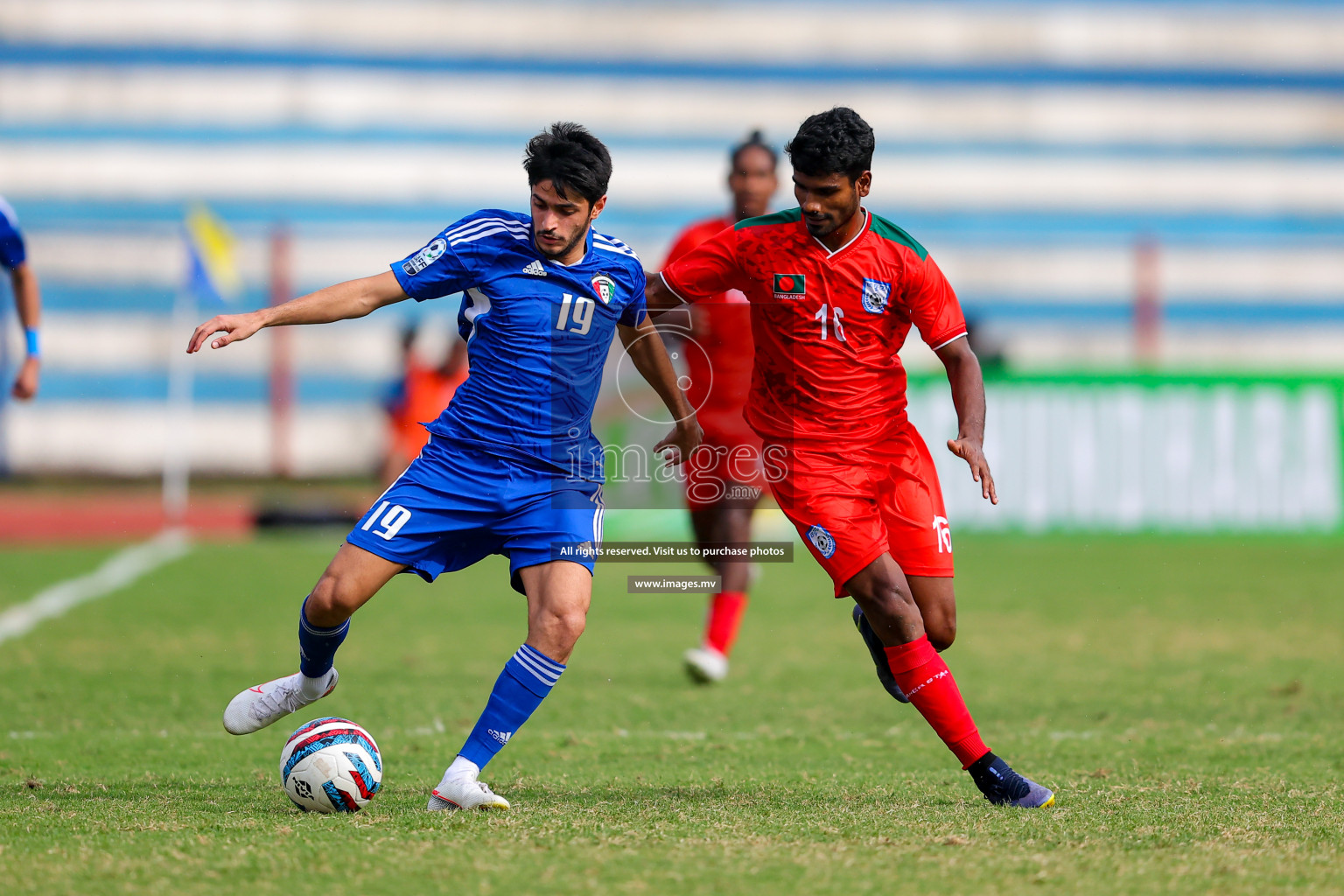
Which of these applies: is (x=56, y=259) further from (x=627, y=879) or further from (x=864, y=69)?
(x=627, y=879)

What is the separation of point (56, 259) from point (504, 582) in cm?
1188

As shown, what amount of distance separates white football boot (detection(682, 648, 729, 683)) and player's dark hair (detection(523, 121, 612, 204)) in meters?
3.45

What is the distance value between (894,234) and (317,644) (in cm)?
243

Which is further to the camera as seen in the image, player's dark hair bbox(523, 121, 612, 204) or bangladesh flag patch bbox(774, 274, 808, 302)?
bangladesh flag patch bbox(774, 274, 808, 302)

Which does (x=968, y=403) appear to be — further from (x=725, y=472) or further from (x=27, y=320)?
(x=27, y=320)

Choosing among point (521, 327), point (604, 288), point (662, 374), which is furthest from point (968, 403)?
point (521, 327)

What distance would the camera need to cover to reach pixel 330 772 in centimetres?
461

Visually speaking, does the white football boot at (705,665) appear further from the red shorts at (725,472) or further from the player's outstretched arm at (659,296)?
the player's outstretched arm at (659,296)

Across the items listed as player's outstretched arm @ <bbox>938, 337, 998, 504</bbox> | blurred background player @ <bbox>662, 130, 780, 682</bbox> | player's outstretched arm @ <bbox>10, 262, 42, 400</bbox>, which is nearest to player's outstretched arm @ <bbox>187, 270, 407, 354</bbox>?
player's outstretched arm @ <bbox>938, 337, 998, 504</bbox>

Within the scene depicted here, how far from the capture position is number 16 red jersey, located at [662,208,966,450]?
514cm

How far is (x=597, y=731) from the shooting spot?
6.44 metres

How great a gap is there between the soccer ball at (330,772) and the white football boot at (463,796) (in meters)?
0.22

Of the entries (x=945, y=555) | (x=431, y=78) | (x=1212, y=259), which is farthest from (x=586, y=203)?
(x=431, y=78)

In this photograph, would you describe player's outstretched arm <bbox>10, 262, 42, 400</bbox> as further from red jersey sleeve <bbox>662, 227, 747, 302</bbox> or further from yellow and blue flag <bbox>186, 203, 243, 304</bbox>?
yellow and blue flag <bbox>186, 203, 243, 304</bbox>
